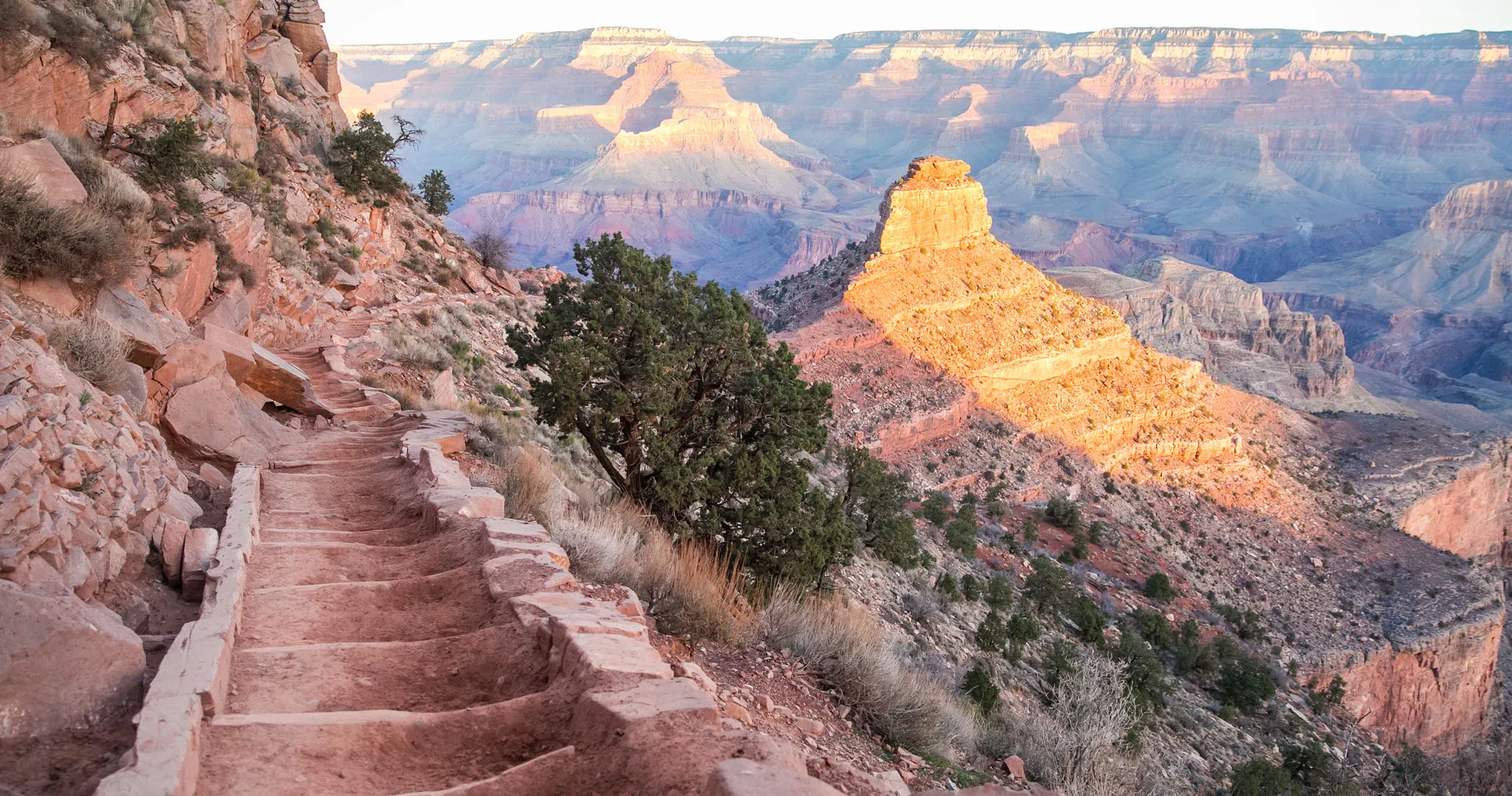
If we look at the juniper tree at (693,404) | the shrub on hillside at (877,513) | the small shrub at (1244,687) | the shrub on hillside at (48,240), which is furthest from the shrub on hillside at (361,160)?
the small shrub at (1244,687)

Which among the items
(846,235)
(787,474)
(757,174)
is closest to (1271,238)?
(846,235)

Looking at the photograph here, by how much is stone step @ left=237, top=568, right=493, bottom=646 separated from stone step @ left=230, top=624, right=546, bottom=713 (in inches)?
8.5

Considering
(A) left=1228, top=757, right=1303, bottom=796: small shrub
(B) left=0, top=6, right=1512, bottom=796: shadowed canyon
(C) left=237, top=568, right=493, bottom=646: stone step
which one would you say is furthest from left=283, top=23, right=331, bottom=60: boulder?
(A) left=1228, top=757, right=1303, bottom=796: small shrub

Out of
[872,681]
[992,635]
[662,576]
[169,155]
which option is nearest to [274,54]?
[169,155]

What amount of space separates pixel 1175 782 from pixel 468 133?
209 metres

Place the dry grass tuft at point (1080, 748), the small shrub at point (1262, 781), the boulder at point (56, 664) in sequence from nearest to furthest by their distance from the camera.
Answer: the boulder at point (56, 664) < the dry grass tuft at point (1080, 748) < the small shrub at point (1262, 781)

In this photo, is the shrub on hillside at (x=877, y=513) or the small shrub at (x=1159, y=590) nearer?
the shrub on hillside at (x=877, y=513)

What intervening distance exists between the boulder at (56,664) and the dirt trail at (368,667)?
0.53m

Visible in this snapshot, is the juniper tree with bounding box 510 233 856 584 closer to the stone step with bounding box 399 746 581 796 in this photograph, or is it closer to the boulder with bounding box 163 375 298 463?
the boulder with bounding box 163 375 298 463

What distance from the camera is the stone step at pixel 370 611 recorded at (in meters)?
5.47

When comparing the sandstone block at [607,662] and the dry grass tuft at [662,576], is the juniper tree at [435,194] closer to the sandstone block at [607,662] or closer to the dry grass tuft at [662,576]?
the dry grass tuft at [662,576]

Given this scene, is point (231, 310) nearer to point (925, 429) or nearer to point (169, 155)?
point (169, 155)

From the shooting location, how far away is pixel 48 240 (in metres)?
7.61

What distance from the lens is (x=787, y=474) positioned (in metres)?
11.4
